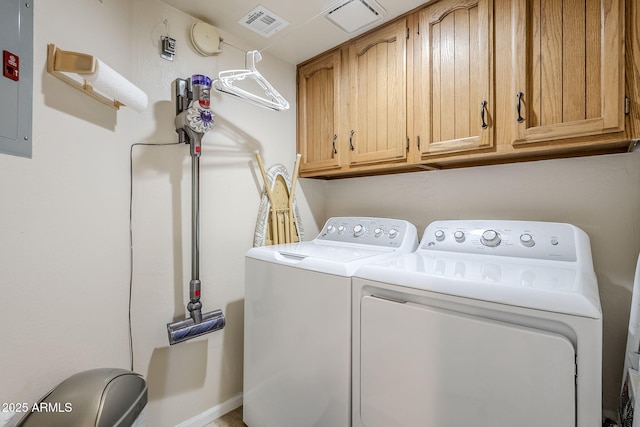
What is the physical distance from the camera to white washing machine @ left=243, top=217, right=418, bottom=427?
1146mm

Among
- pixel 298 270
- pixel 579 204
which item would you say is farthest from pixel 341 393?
pixel 579 204

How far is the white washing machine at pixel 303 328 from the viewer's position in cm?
115

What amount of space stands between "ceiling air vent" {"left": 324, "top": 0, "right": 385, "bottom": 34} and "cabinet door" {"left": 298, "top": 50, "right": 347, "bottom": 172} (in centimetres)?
24

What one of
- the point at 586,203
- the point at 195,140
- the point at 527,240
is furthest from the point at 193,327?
the point at 586,203

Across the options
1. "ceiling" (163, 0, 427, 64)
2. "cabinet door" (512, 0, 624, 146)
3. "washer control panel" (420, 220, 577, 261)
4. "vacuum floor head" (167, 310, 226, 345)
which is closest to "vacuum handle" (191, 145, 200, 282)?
"vacuum floor head" (167, 310, 226, 345)

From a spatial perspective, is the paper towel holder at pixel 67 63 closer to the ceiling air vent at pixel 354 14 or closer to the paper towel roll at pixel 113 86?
the paper towel roll at pixel 113 86

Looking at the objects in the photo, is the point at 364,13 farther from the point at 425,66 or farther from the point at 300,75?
the point at 300,75

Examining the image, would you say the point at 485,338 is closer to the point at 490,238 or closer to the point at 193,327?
the point at 490,238

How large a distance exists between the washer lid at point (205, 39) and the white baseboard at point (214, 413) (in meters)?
2.11

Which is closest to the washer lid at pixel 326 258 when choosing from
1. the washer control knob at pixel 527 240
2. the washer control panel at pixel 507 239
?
the washer control panel at pixel 507 239

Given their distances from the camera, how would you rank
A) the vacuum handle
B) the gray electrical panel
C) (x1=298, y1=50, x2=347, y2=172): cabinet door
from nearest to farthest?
1. the gray electrical panel
2. the vacuum handle
3. (x1=298, y1=50, x2=347, y2=172): cabinet door

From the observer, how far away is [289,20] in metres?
1.66

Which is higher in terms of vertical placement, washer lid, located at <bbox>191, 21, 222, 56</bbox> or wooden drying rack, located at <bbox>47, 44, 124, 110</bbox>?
washer lid, located at <bbox>191, 21, 222, 56</bbox>

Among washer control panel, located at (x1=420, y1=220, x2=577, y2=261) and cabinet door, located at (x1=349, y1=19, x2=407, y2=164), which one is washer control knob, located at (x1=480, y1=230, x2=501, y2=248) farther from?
cabinet door, located at (x1=349, y1=19, x2=407, y2=164)
